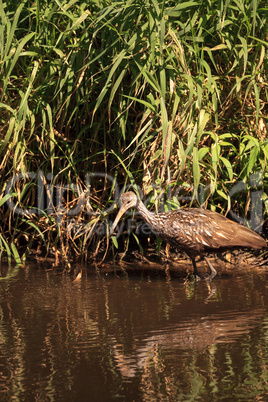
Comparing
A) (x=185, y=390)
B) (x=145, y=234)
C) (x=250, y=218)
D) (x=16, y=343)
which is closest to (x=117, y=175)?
(x=145, y=234)

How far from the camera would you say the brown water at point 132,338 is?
3.31 meters

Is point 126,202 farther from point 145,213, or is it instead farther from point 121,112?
point 121,112

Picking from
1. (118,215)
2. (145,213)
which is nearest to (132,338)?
(118,215)

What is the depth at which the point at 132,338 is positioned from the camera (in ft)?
13.3

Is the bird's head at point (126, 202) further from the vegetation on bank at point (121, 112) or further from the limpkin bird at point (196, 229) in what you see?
the vegetation on bank at point (121, 112)

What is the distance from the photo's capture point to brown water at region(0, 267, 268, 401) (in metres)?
3.31

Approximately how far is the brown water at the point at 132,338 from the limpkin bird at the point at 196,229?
29 cm

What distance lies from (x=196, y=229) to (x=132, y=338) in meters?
1.67

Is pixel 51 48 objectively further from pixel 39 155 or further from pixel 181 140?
pixel 181 140

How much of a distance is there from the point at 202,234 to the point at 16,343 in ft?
6.80

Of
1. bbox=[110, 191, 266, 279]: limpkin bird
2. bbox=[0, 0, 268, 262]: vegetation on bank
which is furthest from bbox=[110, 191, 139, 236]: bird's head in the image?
bbox=[0, 0, 268, 262]: vegetation on bank

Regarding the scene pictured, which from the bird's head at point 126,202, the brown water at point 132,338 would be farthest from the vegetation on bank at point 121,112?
the brown water at point 132,338

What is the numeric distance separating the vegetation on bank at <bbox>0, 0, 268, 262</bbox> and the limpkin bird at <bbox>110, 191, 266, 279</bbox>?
161 mm

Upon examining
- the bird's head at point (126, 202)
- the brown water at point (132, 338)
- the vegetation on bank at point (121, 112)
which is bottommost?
the brown water at point (132, 338)
